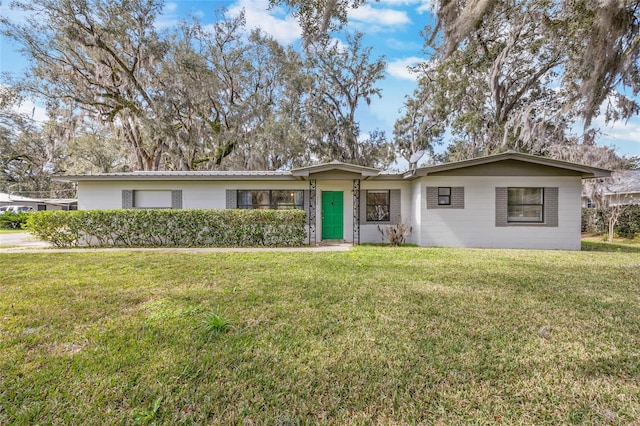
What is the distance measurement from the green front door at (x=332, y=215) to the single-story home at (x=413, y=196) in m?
0.04

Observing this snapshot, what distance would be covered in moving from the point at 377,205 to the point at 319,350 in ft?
30.9

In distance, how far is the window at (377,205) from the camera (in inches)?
460

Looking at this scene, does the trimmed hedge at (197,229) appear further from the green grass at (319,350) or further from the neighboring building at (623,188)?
the neighboring building at (623,188)

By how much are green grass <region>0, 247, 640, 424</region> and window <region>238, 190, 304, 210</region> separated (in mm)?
6303

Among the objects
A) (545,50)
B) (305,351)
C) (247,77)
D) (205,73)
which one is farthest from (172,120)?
(545,50)

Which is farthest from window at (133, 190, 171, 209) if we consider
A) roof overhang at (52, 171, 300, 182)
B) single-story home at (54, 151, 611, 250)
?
roof overhang at (52, 171, 300, 182)

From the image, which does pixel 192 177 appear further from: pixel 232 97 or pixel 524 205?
pixel 524 205

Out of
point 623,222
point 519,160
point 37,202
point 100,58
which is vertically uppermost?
point 100,58

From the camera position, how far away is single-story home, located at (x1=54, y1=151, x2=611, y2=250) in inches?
395

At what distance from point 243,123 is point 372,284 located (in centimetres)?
1574

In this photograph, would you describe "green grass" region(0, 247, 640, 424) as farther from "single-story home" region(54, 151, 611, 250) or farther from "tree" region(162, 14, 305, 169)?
"tree" region(162, 14, 305, 169)

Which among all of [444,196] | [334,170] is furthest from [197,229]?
[444,196]

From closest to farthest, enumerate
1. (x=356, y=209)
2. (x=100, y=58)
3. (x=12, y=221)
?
(x=356, y=209) < (x=100, y=58) < (x=12, y=221)

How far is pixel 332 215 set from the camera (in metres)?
11.7
